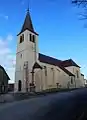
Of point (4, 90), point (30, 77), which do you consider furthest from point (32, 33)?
point (4, 90)

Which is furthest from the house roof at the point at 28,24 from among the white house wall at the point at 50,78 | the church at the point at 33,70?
the white house wall at the point at 50,78

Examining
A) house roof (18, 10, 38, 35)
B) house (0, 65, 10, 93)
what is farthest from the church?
house (0, 65, 10, 93)

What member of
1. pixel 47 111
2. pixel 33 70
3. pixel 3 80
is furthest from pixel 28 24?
pixel 47 111

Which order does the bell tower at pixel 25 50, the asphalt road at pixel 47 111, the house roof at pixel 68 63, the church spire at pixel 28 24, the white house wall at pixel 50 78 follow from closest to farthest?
the asphalt road at pixel 47 111 → the white house wall at pixel 50 78 → the bell tower at pixel 25 50 → the church spire at pixel 28 24 → the house roof at pixel 68 63

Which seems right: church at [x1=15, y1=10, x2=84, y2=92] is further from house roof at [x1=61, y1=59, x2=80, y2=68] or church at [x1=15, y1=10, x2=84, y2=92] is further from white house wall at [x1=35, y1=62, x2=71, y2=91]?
house roof at [x1=61, y1=59, x2=80, y2=68]

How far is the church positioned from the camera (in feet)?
154

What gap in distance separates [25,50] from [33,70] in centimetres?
655

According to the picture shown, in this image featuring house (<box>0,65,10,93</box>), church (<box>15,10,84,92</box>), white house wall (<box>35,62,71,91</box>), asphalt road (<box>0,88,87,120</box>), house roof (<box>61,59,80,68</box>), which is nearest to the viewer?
asphalt road (<box>0,88,87,120</box>)

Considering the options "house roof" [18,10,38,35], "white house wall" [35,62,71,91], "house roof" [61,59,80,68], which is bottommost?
"white house wall" [35,62,71,91]

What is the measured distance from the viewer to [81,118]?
576 centimetres

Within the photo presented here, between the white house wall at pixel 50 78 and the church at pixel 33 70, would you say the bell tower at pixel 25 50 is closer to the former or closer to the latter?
the church at pixel 33 70

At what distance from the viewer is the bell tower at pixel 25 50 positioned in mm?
48469

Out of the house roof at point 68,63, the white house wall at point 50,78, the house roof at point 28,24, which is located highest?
the house roof at point 28,24

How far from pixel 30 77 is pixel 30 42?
1109cm
